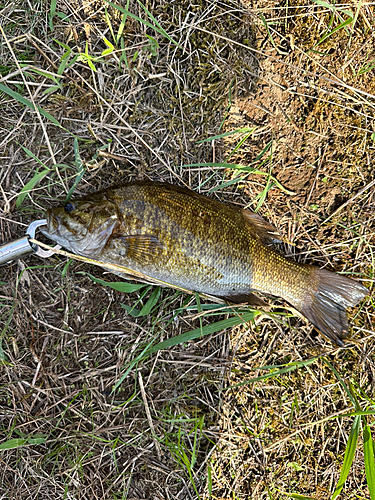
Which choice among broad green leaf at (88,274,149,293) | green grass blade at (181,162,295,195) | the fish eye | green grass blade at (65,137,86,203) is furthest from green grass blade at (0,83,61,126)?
broad green leaf at (88,274,149,293)

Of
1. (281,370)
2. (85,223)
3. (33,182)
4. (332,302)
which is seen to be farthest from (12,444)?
(332,302)

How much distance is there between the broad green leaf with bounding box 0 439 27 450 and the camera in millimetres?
2914

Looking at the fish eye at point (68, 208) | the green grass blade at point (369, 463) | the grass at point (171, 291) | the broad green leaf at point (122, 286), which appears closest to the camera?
the green grass blade at point (369, 463)

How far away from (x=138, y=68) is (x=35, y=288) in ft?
7.18

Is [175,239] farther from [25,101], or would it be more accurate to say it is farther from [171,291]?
[25,101]

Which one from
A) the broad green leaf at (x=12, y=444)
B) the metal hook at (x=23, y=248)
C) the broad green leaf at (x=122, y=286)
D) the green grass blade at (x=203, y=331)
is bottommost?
the broad green leaf at (x=12, y=444)

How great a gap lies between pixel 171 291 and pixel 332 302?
1.45 meters

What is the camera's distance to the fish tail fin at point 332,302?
2955 millimetres

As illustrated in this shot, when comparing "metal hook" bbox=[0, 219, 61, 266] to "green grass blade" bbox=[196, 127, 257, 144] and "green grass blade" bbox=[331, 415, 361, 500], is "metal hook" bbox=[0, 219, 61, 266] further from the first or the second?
"green grass blade" bbox=[331, 415, 361, 500]

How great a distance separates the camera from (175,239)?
2.64 metres

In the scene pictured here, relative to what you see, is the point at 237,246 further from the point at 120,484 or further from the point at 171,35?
the point at 120,484

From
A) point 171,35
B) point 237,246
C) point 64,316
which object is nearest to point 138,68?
point 171,35

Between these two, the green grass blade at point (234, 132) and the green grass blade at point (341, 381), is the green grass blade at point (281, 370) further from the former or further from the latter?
the green grass blade at point (234, 132)

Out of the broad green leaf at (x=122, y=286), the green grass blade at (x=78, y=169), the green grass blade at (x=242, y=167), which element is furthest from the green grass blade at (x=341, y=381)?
the green grass blade at (x=78, y=169)
